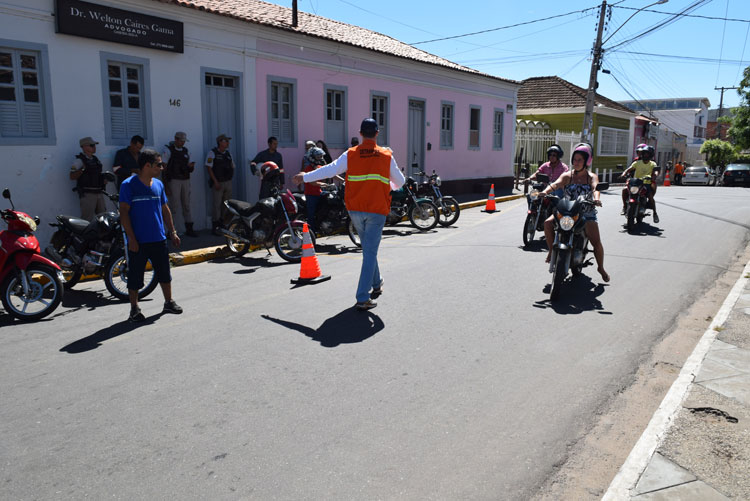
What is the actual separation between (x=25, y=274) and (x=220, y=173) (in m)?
6.04

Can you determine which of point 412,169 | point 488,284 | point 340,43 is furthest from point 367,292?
point 412,169

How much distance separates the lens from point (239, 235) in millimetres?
9711

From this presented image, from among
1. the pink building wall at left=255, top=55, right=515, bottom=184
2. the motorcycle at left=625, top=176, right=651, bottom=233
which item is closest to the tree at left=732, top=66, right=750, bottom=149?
the pink building wall at left=255, top=55, right=515, bottom=184

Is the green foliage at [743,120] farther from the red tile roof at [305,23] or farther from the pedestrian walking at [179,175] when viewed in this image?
the pedestrian walking at [179,175]

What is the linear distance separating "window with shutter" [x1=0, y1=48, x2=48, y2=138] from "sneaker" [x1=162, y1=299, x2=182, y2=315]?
518 centimetres

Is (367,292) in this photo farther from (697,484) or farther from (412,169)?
(412,169)

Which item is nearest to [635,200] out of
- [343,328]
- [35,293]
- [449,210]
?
[449,210]

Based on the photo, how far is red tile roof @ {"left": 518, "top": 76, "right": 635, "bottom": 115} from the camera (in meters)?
35.1

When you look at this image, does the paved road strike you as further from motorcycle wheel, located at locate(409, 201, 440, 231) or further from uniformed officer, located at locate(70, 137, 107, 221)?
motorcycle wheel, located at locate(409, 201, 440, 231)

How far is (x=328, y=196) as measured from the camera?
35.4 ft

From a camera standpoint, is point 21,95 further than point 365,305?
Yes

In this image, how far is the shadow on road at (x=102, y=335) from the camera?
5351mm

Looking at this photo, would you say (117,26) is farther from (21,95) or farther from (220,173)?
(220,173)

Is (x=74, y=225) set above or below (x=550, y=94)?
below
